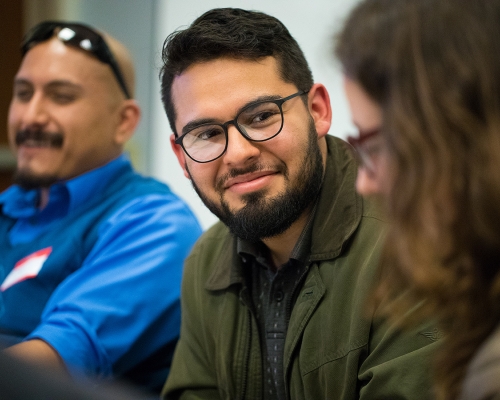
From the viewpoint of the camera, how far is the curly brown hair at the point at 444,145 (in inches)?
24.7

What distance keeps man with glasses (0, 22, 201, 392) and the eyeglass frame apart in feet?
3.09

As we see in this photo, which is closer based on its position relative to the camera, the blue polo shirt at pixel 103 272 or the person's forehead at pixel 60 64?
the blue polo shirt at pixel 103 272

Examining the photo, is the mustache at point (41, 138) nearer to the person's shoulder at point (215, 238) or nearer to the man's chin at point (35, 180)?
the man's chin at point (35, 180)

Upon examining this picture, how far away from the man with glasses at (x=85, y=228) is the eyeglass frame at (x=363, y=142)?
0.94 meters

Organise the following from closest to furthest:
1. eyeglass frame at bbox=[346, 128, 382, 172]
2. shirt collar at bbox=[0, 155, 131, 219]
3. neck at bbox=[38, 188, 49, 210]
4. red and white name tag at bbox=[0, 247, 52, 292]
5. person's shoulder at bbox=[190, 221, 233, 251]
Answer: eyeglass frame at bbox=[346, 128, 382, 172] → person's shoulder at bbox=[190, 221, 233, 251] → red and white name tag at bbox=[0, 247, 52, 292] → shirt collar at bbox=[0, 155, 131, 219] → neck at bbox=[38, 188, 49, 210]

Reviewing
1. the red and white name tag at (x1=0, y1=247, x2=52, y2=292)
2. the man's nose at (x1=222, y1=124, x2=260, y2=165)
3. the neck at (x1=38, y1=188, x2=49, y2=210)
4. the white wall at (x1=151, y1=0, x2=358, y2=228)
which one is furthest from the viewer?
the white wall at (x1=151, y1=0, x2=358, y2=228)

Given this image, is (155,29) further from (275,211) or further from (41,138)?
(275,211)

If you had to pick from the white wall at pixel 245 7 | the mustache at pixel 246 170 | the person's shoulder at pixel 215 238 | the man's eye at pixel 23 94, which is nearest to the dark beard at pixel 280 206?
the mustache at pixel 246 170

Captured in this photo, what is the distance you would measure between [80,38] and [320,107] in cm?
98

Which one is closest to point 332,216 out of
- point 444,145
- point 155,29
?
point 444,145

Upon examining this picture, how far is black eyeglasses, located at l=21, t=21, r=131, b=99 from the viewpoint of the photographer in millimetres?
1901

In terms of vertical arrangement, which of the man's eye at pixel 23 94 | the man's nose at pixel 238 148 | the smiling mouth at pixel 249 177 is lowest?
the smiling mouth at pixel 249 177

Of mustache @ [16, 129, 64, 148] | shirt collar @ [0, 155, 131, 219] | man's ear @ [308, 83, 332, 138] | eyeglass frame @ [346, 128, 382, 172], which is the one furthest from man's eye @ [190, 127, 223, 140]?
mustache @ [16, 129, 64, 148]

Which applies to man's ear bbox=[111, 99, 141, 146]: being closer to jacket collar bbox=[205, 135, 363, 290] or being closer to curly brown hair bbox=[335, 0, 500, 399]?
jacket collar bbox=[205, 135, 363, 290]
